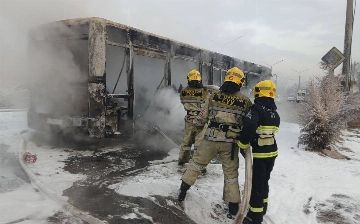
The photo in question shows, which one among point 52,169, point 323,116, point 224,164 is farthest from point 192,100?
point 323,116

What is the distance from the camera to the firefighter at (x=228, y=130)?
3609 mm

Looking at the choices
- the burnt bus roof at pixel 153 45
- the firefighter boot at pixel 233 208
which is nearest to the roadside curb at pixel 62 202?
the firefighter boot at pixel 233 208

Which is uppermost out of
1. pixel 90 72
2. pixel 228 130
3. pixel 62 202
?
pixel 90 72

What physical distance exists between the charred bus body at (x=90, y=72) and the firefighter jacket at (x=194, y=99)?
1.77m

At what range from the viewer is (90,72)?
19.4 feet

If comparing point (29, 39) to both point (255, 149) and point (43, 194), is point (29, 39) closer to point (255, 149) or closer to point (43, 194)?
point (43, 194)

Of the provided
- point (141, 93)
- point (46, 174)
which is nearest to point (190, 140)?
point (46, 174)

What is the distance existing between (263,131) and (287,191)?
5.67 ft

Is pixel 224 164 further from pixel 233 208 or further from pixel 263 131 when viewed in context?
pixel 263 131

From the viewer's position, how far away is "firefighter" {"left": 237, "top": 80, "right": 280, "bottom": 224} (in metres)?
3.41

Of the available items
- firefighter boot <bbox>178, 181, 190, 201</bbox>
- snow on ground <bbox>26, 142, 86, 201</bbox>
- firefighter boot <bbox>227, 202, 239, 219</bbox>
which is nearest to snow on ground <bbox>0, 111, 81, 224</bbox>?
snow on ground <bbox>26, 142, 86, 201</bbox>

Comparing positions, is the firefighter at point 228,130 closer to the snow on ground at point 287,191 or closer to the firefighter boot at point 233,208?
the firefighter boot at point 233,208

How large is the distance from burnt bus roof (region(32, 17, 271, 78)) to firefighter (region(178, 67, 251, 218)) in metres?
3.31

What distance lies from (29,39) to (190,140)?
468 centimetres
